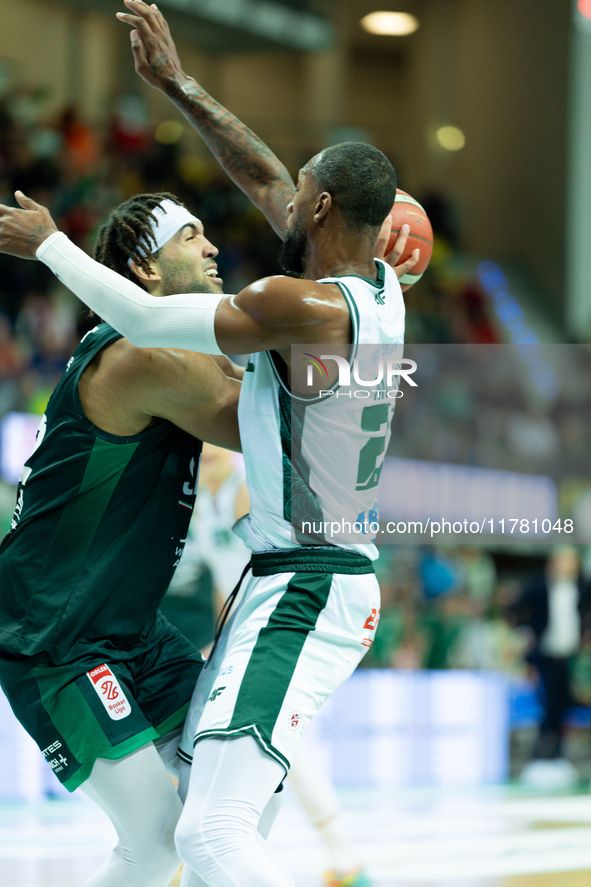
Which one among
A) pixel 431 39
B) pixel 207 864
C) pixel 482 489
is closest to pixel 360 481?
pixel 207 864

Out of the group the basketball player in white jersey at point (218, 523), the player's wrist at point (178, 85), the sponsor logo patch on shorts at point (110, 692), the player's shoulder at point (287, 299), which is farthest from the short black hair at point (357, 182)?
the basketball player in white jersey at point (218, 523)

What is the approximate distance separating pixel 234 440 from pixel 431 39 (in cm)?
1879

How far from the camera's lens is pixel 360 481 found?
2910 mm

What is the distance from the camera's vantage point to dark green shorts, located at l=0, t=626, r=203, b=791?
2.87 m

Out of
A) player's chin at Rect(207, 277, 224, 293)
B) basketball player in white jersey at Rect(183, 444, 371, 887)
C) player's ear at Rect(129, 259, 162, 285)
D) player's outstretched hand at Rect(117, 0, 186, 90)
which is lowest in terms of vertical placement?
basketball player in white jersey at Rect(183, 444, 371, 887)

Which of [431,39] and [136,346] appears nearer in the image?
[136,346]

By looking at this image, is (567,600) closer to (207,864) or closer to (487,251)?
(207,864)

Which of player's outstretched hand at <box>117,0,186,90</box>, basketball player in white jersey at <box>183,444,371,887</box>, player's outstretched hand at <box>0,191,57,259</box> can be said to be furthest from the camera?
basketball player in white jersey at <box>183,444,371,887</box>

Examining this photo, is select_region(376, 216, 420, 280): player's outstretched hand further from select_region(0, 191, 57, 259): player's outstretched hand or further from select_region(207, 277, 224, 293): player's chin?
select_region(0, 191, 57, 259): player's outstretched hand

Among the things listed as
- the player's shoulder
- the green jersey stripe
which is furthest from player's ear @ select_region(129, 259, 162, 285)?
the green jersey stripe

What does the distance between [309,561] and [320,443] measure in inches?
13.0

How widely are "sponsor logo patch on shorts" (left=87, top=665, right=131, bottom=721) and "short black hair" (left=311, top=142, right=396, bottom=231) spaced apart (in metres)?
1.47

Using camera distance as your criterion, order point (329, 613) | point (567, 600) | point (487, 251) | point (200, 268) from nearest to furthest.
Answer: point (329, 613)
point (200, 268)
point (567, 600)
point (487, 251)

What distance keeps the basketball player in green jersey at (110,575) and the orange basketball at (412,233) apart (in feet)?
2.48
